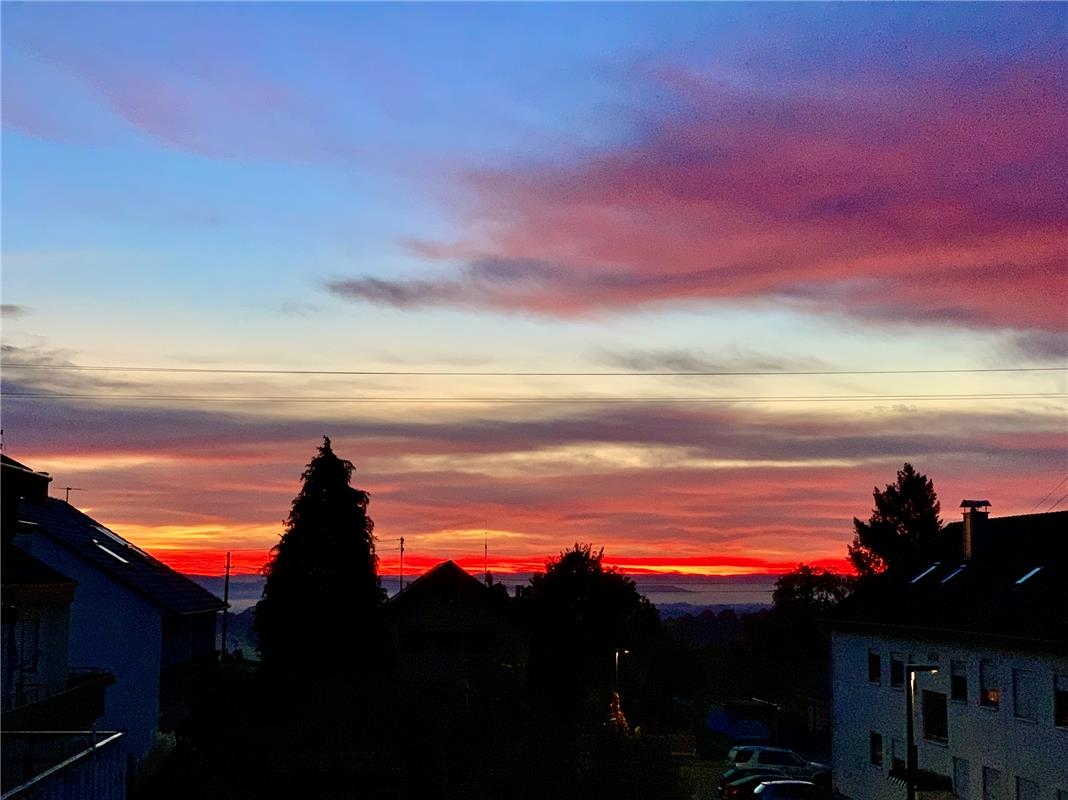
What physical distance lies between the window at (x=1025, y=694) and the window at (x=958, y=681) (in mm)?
3339

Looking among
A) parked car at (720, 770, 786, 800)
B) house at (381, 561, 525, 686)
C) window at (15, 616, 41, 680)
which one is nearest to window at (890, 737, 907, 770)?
parked car at (720, 770, 786, 800)

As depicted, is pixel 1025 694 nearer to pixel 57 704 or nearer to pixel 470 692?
pixel 57 704

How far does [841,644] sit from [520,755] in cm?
2050

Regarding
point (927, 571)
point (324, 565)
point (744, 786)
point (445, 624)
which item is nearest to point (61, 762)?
point (744, 786)

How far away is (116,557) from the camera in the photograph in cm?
4681

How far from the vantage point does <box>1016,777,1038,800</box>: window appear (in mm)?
35812

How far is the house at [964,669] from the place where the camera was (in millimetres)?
35656

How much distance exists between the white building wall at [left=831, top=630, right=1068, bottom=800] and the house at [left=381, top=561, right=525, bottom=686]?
1332 inches

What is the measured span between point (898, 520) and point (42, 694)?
88.3 metres

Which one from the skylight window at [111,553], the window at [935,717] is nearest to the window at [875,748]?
the window at [935,717]

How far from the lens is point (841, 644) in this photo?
5200cm

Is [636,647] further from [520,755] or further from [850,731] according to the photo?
[520,755]

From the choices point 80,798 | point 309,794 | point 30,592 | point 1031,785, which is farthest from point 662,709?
point 80,798

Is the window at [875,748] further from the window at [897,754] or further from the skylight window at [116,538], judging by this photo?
the skylight window at [116,538]
